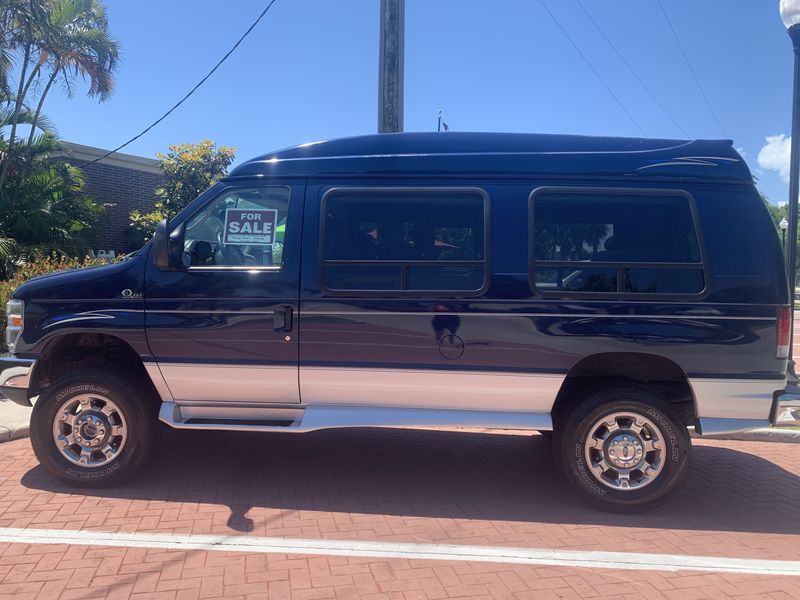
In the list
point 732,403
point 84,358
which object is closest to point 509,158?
point 732,403

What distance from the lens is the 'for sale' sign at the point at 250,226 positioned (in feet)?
15.6

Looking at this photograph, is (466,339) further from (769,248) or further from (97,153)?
(97,153)

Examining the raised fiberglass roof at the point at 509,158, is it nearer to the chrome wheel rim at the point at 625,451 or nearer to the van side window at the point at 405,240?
the van side window at the point at 405,240

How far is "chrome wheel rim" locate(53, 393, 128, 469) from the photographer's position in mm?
4781

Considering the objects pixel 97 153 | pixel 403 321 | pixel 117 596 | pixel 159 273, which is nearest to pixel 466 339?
pixel 403 321

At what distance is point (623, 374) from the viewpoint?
4.68 meters

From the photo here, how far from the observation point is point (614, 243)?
4.59 m

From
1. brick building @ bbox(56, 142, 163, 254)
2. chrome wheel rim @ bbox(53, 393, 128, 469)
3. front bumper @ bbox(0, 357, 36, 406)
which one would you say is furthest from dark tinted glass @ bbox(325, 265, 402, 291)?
brick building @ bbox(56, 142, 163, 254)

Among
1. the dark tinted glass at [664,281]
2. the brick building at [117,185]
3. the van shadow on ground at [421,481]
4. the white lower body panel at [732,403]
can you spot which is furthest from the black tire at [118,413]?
the brick building at [117,185]

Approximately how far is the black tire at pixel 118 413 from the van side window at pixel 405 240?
1759 millimetres

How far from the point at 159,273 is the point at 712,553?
425 cm

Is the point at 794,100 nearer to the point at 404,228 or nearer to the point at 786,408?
the point at 786,408

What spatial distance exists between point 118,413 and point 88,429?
10.2 inches

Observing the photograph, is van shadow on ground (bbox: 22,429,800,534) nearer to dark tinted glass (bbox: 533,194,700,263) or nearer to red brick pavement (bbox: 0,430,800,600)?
red brick pavement (bbox: 0,430,800,600)
